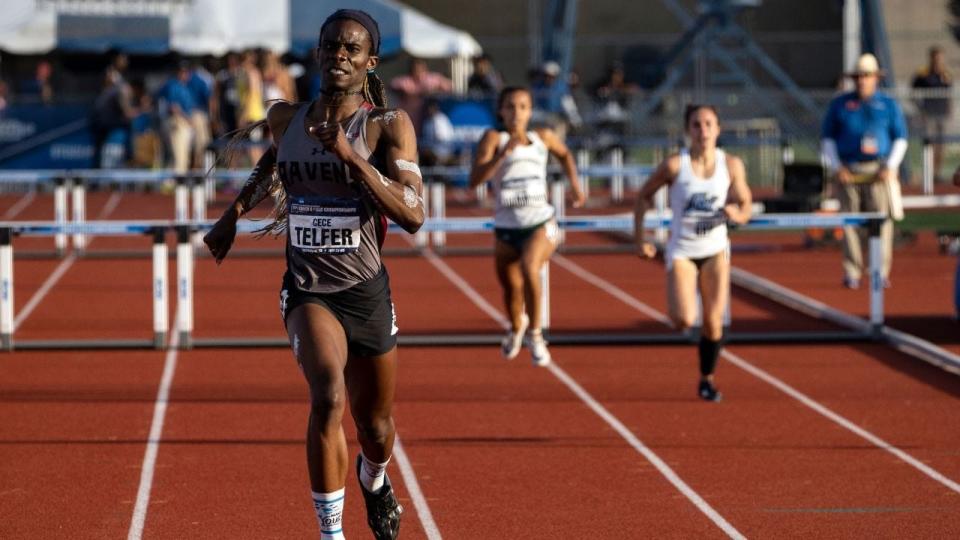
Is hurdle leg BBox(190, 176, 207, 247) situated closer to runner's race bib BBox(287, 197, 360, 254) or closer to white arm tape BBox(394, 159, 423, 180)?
runner's race bib BBox(287, 197, 360, 254)

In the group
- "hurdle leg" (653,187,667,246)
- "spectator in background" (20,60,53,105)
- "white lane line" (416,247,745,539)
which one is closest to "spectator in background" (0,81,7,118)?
"spectator in background" (20,60,53,105)

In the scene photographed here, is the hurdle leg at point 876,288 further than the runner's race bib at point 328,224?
Yes

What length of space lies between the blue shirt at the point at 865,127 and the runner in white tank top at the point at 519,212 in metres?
4.98

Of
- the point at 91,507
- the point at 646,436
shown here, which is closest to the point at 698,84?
the point at 646,436

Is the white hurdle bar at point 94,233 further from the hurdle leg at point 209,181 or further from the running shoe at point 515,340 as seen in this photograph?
the hurdle leg at point 209,181

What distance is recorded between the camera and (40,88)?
3259cm

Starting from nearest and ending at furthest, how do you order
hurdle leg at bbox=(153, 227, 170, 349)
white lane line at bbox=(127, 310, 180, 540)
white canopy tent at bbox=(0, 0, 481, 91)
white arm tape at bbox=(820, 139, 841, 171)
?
white lane line at bbox=(127, 310, 180, 540)
hurdle leg at bbox=(153, 227, 170, 349)
white arm tape at bbox=(820, 139, 841, 171)
white canopy tent at bbox=(0, 0, 481, 91)

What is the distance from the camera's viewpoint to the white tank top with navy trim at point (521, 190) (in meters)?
12.3

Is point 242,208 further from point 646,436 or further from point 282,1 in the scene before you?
point 282,1

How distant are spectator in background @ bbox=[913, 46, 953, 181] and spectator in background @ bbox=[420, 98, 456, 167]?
7943 mm

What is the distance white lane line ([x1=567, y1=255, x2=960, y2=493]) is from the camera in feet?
29.6

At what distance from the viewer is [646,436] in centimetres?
1014

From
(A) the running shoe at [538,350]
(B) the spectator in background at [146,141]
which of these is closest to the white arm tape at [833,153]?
(A) the running shoe at [538,350]

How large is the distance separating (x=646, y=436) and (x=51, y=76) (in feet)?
91.1
